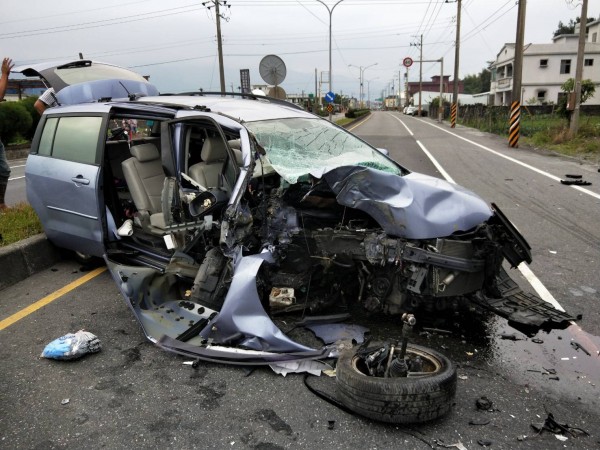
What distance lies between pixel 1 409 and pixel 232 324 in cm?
142

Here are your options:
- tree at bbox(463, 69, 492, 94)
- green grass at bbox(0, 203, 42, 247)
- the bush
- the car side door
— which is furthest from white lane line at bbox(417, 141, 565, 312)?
tree at bbox(463, 69, 492, 94)

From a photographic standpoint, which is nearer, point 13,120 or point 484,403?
Result: point 484,403

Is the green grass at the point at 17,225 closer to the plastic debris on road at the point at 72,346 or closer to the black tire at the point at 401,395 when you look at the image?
the plastic debris on road at the point at 72,346

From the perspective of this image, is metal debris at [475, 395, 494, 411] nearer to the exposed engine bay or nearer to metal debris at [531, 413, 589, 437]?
metal debris at [531, 413, 589, 437]

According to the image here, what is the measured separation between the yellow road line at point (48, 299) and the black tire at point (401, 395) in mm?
2963

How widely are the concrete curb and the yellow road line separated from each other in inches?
24.3

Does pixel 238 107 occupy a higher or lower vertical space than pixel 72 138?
higher

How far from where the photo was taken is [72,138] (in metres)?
5.00

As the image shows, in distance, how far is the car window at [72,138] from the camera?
4785 millimetres

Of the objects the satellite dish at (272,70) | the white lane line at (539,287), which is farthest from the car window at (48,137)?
the satellite dish at (272,70)

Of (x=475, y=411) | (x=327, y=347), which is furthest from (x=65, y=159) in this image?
(x=475, y=411)

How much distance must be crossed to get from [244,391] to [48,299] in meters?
2.53

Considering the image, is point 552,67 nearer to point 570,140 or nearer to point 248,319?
point 570,140

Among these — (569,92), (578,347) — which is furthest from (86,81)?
(569,92)
